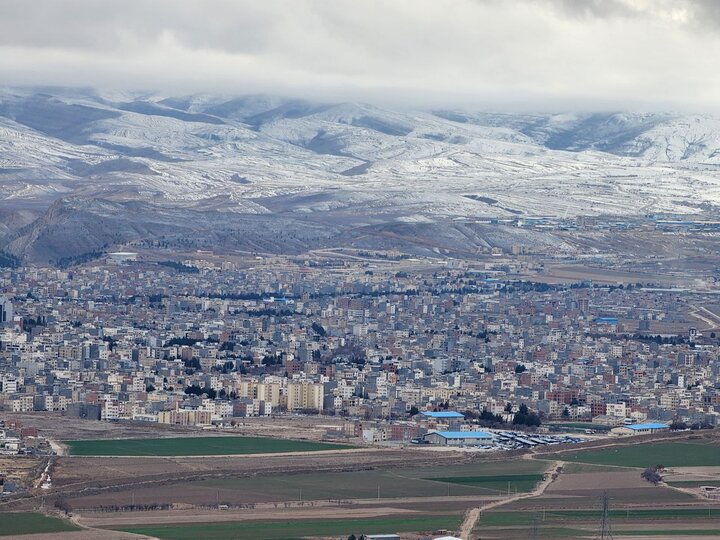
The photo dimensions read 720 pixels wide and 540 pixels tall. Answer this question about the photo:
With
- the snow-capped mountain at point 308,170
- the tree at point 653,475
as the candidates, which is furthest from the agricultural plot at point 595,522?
the snow-capped mountain at point 308,170

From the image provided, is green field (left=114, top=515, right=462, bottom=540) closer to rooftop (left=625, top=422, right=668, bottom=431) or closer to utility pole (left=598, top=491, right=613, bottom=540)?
utility pole (left=598, top=491, right=613, bottom=540)

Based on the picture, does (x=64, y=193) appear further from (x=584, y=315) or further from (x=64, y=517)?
(x=64, y=517)

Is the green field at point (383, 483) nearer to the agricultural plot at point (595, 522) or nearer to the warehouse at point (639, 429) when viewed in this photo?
the agricultural plot at point (595, 522)

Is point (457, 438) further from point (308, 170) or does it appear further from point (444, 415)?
point (308, 170)

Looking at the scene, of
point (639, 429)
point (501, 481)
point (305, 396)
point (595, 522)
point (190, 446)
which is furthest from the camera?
point (305, 396)

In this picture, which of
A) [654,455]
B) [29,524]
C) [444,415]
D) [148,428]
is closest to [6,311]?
[148,428]

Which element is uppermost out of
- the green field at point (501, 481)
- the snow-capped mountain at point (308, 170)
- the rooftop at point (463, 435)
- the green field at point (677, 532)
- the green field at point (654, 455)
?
the snow-capped mountain at point (308, 170)

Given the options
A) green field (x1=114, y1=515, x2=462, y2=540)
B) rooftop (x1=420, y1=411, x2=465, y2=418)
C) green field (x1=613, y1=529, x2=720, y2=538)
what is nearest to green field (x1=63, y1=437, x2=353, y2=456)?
rooftop (x1=420, y1=411, x2=465, y2=418)
